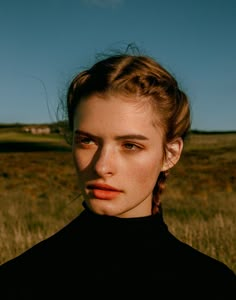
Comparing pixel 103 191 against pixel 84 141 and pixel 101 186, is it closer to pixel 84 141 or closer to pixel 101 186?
pixel 101 186

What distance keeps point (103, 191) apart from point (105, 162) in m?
0.13

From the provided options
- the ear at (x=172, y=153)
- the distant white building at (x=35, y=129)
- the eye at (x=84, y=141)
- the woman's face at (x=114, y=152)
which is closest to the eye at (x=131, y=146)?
the woman's face at (x=114, y=152)

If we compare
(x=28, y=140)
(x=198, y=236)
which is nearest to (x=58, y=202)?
(x=198, y=236)

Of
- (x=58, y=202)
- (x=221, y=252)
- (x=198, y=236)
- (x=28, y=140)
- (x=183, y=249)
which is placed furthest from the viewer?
(x=28, y=140)

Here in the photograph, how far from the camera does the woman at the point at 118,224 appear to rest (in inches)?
80.0

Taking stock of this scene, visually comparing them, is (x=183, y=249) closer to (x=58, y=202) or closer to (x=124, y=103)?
(x=124, y=103)

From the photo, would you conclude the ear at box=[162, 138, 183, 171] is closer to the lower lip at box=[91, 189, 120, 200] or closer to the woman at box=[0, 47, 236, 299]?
the woman at box=[0, 47, 236, 299]

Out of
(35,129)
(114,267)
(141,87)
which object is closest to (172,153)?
(141,87)

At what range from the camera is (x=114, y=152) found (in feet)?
6.75

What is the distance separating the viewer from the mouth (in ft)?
6.68

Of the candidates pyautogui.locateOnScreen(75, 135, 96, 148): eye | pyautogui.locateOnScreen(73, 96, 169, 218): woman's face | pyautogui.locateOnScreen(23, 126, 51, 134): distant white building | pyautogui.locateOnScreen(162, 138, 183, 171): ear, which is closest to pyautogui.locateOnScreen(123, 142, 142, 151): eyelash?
pyautogui.locateOnScreen(73, 96, 169, 218): woman's face

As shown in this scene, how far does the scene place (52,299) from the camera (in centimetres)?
207

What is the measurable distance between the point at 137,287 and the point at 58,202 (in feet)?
Answer: 30.8

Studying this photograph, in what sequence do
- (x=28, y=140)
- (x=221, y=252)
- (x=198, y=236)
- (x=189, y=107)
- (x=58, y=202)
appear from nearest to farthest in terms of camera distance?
(x=189, y=107) → (x=221, y=252) → (x=198, y=236) → (x=58, y=202) → (x=28, y=140)
